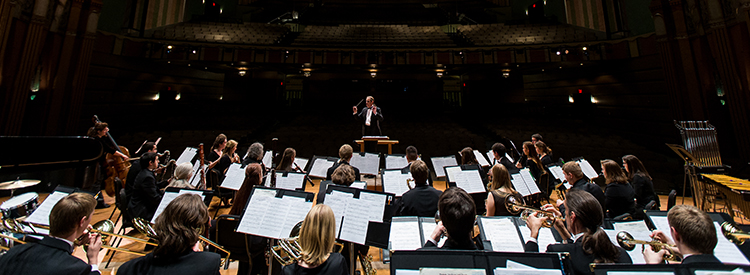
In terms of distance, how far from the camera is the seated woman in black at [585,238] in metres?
1.57

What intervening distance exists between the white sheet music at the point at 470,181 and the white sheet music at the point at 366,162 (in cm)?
175

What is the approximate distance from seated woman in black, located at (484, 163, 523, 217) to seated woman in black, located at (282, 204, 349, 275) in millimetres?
1851

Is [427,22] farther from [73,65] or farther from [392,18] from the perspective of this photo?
[73,65]

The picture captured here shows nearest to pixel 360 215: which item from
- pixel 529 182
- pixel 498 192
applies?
pixel 498 192

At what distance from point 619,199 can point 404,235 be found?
276 centimetres

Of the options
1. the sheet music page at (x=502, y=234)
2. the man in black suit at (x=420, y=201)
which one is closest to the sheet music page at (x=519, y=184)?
the man in black suit at (x=420, y=201)

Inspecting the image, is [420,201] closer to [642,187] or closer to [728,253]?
[728,253]

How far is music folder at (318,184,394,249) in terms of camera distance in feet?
7.09

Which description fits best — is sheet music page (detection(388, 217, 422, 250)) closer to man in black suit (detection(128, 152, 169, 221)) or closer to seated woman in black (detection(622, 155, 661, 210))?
man in black suit (detection(128, 152, 169, 221))

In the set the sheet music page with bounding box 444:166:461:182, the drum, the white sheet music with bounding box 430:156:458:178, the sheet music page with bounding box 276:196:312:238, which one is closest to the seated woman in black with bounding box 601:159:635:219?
the sheet music page with bounding box 444:166:461:182

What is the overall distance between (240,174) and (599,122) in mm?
15958

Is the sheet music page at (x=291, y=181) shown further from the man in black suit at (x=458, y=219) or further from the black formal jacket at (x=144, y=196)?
the man in black suit at (x=458, y=219)

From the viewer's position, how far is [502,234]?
2121mm

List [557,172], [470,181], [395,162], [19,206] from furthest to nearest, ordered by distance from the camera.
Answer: [395,162]
[557,172]
[470,181]
[19,206]
